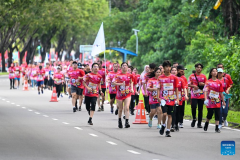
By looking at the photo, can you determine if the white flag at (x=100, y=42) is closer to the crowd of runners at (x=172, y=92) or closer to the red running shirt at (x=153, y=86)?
the crowd of runners at (x=172, y=92)

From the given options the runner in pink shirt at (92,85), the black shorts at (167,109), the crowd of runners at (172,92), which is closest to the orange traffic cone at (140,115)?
the crowd of runners at (172,92)

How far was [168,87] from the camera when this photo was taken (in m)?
13.8

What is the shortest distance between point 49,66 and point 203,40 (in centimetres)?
951

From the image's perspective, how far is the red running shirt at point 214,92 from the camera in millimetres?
14922

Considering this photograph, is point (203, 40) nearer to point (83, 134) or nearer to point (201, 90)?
point (201, 90)

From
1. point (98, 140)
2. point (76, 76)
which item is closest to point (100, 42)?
point (76, 76)

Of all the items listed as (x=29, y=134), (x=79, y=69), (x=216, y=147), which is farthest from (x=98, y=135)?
(x=79, y=69)

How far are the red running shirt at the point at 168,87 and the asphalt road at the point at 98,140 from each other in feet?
2.88

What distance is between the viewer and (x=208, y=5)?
98.3 feet

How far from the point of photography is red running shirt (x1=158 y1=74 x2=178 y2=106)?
1384cm

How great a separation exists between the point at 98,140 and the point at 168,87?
207 cm

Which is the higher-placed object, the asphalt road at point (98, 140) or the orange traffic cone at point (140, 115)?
the orange traffic cone at point (140, 115)

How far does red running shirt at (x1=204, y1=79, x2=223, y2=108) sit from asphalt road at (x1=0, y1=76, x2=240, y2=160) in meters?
0.72

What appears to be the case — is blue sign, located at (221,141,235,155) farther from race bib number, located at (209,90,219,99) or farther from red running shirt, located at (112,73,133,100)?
red running shirt, located at (112,73,133,100)
